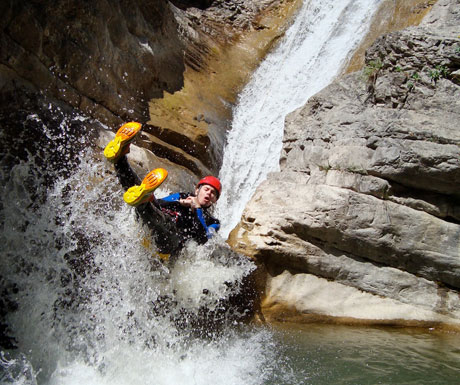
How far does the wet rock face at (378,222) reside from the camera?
5.39 m

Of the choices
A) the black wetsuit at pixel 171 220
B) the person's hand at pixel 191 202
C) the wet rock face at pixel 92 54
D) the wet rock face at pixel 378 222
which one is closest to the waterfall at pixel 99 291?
the black wetsuit at pixel 171 220

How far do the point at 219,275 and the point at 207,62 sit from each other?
26.1 feet

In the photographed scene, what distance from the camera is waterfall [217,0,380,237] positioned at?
28.7 feet

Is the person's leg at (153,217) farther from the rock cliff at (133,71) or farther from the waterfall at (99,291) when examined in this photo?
the rock cliff at (133,71)

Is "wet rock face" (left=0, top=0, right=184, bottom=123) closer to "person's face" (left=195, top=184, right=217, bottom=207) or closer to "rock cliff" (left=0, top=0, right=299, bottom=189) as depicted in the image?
"rock cliff" (left=0, top=0, right=299, bottom=189)

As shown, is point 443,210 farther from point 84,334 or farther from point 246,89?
point 246,89

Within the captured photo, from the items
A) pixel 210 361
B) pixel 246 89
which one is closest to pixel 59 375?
pixel 210 361

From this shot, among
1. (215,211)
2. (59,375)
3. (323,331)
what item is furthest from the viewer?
(215,211)

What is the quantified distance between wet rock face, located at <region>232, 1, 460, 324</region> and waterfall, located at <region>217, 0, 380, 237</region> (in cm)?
196

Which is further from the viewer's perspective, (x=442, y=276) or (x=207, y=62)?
(x=207, y=62)

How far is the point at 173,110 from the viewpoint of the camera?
8633mm

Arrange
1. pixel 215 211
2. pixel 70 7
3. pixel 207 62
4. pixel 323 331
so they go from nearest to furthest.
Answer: pixel 323 331 → pixel 70 7 → pixel 215 211 → pixel 207 62

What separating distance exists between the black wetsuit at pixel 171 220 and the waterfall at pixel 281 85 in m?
2.63

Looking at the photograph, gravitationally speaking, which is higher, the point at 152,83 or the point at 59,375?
the point at 152,83
